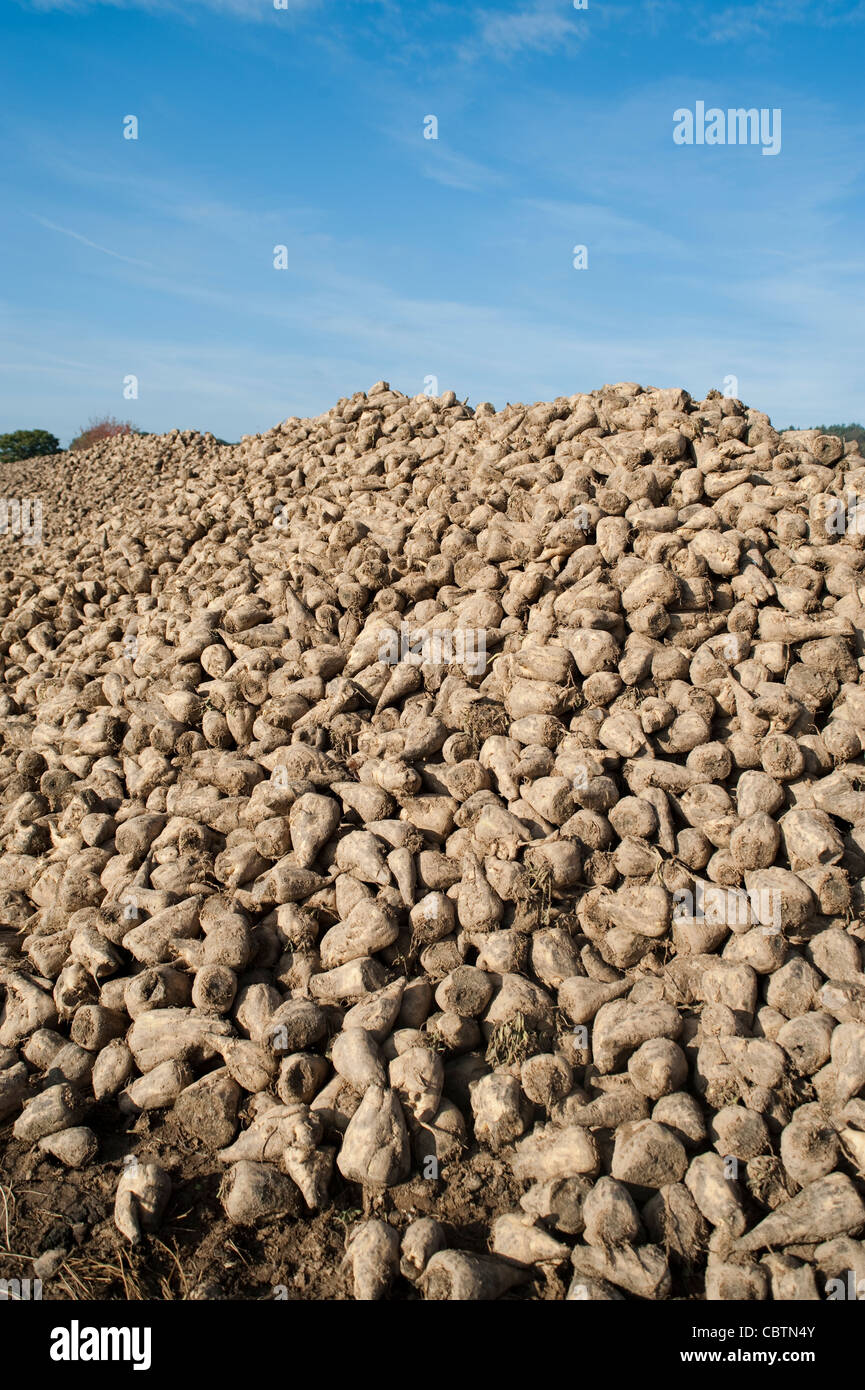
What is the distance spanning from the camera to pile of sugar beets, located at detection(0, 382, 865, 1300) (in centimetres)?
298

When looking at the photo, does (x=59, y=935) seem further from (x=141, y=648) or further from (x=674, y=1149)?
(x=674, y=1149)

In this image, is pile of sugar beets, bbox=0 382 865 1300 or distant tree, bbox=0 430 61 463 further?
distant tree, bbox=0 430 61 463

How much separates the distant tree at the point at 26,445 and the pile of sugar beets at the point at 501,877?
19.6 m

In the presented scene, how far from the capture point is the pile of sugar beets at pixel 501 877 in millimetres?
2980

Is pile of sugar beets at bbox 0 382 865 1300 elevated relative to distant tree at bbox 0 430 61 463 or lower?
lower

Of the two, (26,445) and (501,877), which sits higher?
(26,445)

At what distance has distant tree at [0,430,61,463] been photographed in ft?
74.9

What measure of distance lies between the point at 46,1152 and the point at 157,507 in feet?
22.1

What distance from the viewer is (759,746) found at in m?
4.00

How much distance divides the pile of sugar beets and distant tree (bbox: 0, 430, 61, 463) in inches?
772

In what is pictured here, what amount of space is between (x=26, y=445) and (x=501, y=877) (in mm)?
23389

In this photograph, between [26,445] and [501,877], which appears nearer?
[501,877]

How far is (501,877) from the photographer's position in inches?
146

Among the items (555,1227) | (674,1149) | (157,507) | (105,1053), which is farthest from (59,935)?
(157,507)
